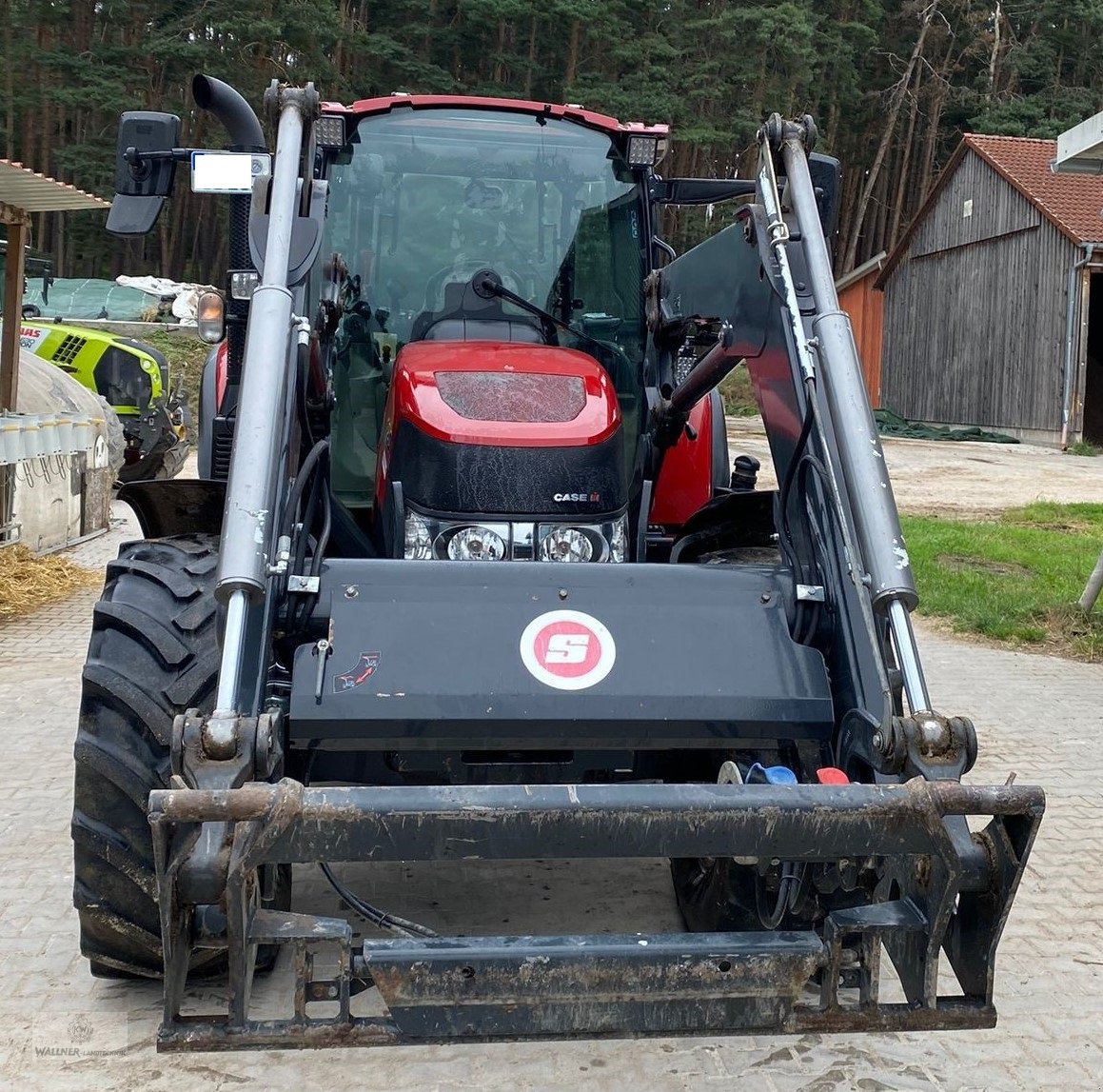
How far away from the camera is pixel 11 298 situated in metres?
10.4

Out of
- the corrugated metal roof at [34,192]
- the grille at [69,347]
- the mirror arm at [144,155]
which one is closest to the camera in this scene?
the mirror arm at [144,155]

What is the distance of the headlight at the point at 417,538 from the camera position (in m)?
3.67

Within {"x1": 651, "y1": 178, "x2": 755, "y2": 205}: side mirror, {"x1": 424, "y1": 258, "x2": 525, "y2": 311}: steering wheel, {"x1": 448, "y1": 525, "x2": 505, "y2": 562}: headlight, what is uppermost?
{"x1": 651, "y1": 178, "x2": 755, "y2": 205}: side mirror

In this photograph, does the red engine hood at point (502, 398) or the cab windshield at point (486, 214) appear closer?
the red engine hood at point (502, 398)

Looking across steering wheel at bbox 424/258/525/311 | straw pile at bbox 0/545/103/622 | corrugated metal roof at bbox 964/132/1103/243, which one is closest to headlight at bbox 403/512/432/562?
steering wheel at bbox 424/258/525/311

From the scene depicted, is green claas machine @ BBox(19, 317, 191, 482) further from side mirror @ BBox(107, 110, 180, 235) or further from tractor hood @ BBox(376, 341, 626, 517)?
tractor hood @ BBox(376, 341, 626, 517)

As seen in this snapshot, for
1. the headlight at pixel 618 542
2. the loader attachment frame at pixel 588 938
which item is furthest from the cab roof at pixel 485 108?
the loader attachment frame at pixel 588 938

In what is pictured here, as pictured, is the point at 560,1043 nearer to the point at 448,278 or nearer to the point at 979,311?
the point at 448,278

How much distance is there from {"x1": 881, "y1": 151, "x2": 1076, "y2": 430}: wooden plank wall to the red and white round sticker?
23.9 meters

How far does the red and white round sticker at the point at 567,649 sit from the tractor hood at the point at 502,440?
64cm

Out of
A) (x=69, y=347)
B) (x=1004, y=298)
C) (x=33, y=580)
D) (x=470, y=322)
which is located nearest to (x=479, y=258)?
(x=470, y=322)

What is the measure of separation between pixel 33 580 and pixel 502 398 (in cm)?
678

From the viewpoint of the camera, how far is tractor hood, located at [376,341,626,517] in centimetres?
362

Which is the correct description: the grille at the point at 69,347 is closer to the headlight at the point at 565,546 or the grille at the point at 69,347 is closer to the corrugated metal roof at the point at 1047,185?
the headlight at the point at 565,546
